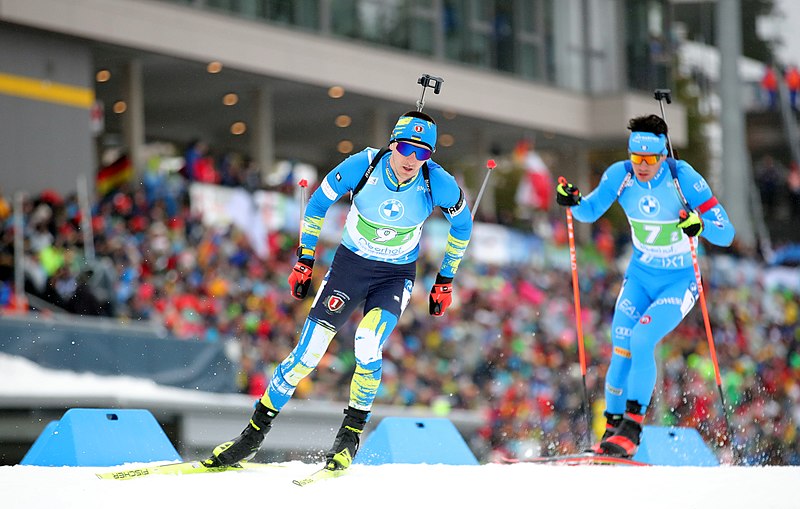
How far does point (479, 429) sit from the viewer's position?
57.2ft

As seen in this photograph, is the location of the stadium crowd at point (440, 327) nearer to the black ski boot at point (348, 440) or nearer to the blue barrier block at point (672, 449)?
the blue barrier block at point (672, 449)

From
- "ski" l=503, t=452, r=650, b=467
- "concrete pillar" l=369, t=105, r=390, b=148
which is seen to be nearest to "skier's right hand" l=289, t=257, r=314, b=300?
"ski" l=503, t=452, r=650, b=467

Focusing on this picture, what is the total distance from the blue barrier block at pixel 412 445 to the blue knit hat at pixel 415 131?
94.8 inches

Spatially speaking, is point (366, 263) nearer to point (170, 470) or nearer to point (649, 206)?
point (170, 470)

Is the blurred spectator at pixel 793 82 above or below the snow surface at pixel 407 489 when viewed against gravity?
below

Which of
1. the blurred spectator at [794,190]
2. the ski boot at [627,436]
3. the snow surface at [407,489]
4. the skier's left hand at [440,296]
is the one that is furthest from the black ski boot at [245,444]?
Result: the blurred spectator at [794,190]

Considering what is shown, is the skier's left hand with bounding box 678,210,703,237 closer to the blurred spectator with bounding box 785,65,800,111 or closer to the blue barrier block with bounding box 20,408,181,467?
the blue barrier block with bounding box 20,408,181,467

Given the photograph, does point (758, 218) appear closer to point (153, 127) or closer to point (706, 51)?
point (706, 51)

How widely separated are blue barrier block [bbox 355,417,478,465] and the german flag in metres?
13.1

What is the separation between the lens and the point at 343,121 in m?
29.5

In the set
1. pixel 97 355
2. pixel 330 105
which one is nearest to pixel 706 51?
pixel 330 105

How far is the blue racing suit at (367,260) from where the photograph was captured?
7773 millimetres

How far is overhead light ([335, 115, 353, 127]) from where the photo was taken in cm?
2903

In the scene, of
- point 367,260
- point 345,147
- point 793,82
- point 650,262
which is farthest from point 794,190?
point 367,260
